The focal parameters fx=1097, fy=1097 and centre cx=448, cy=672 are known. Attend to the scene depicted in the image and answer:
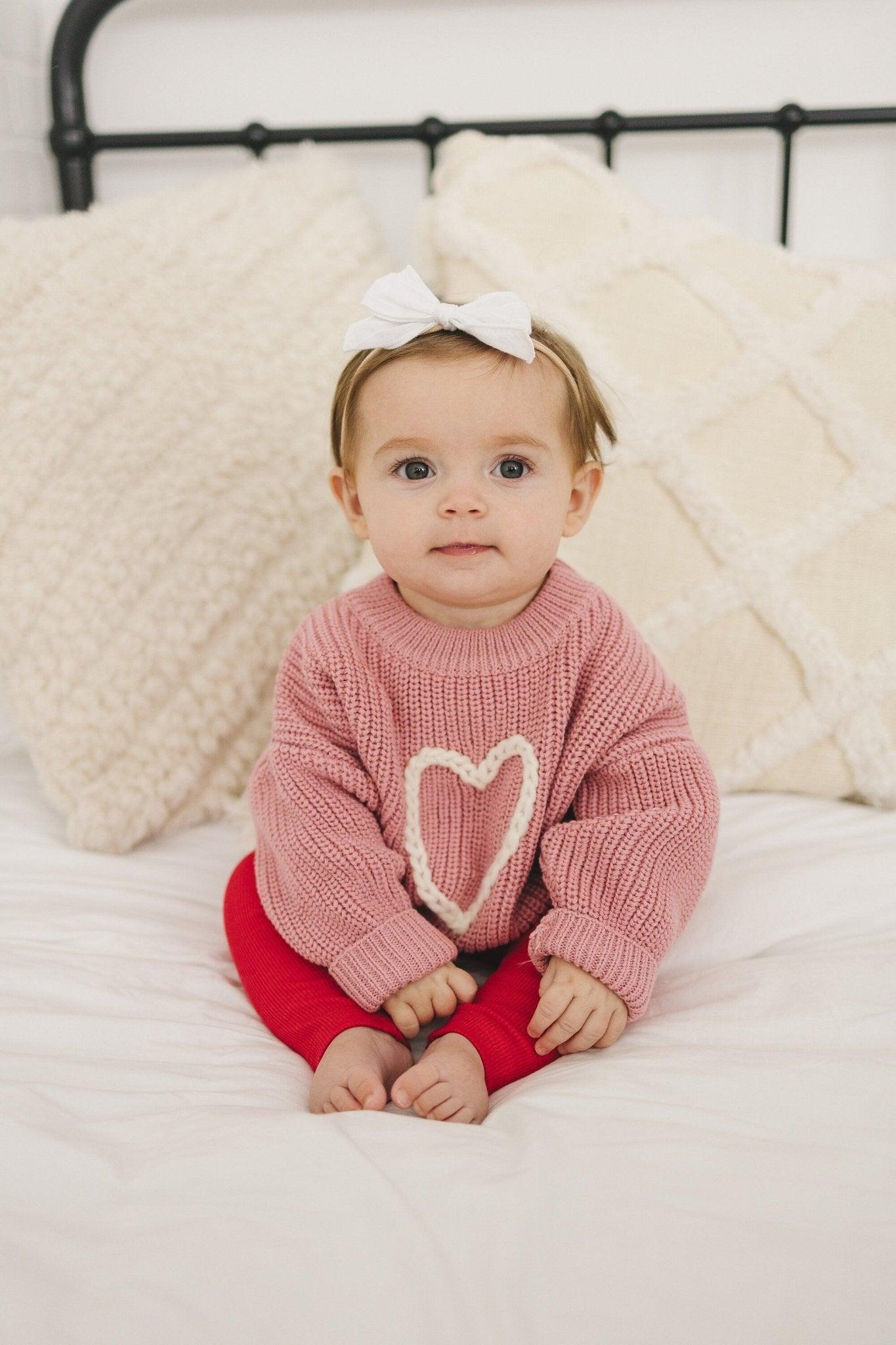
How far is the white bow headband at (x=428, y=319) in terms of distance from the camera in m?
0.85

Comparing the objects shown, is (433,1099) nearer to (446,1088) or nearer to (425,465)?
(446,1088)

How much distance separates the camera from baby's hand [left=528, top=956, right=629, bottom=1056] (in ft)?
2.68

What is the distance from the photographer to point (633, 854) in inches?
35.0

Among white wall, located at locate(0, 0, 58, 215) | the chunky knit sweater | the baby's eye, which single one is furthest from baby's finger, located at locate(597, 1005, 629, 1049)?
white wall, located at locate(0, 0, 58, 215)

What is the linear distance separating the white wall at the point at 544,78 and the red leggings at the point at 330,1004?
1.25m

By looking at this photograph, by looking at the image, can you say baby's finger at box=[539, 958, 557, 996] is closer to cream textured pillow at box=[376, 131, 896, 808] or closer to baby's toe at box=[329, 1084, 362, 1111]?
baby's toe at box=[329, 1084, 362, 1111]

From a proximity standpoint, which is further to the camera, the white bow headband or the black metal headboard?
the black metal headboard

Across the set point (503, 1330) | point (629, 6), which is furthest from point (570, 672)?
point (629, 6)

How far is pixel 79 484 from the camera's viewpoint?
3.91 ft

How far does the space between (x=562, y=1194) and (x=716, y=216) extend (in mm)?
1597

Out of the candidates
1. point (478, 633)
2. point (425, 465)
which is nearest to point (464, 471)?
point (425, 465)

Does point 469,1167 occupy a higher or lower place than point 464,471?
lower

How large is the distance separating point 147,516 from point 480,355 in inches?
18.9

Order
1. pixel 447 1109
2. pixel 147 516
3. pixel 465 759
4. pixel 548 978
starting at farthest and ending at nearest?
1. pixel 147 516
2. pixel 465 759
3. pixel 548 978
4. pixel 447 1109
